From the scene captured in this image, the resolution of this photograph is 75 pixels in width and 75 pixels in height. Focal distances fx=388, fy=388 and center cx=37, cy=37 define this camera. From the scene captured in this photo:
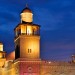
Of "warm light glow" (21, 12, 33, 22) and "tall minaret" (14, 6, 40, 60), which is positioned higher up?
"warm light glow" (21, 12, 33, 22)

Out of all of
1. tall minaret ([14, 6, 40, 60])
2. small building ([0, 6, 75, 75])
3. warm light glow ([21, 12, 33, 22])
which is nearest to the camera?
small building ([0, 6, 75, 75])

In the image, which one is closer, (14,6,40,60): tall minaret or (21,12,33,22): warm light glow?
(14,6,40,60): tall minaret

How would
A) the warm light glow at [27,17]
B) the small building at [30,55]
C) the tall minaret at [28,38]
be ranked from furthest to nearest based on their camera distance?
the warm light glow at [27,17] → the tall minaret at [28,38] → the small building at [30,55]

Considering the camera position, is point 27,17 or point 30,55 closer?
point 30,55

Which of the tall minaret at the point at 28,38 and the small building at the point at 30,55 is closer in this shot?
the small building at the point at 30,55

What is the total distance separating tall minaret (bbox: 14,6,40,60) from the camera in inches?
2421

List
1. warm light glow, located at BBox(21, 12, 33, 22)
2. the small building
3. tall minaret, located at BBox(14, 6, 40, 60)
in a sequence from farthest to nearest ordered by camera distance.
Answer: warm light glow, located at BBox(21, 12, 33, 22) < tall minaret, located at BBox(14, 6, 40, 60) < the small building

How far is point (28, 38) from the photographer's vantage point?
61719 millimetres

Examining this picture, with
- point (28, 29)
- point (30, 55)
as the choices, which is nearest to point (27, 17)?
point (28, 29)

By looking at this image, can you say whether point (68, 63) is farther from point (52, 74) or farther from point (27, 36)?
point (27, 36)

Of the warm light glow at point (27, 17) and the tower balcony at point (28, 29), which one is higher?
the warm light glow at point (27, 17)

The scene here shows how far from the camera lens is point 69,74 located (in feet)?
209

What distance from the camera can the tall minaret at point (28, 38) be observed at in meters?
61.5

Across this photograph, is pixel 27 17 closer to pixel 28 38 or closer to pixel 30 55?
pixel 28 38
